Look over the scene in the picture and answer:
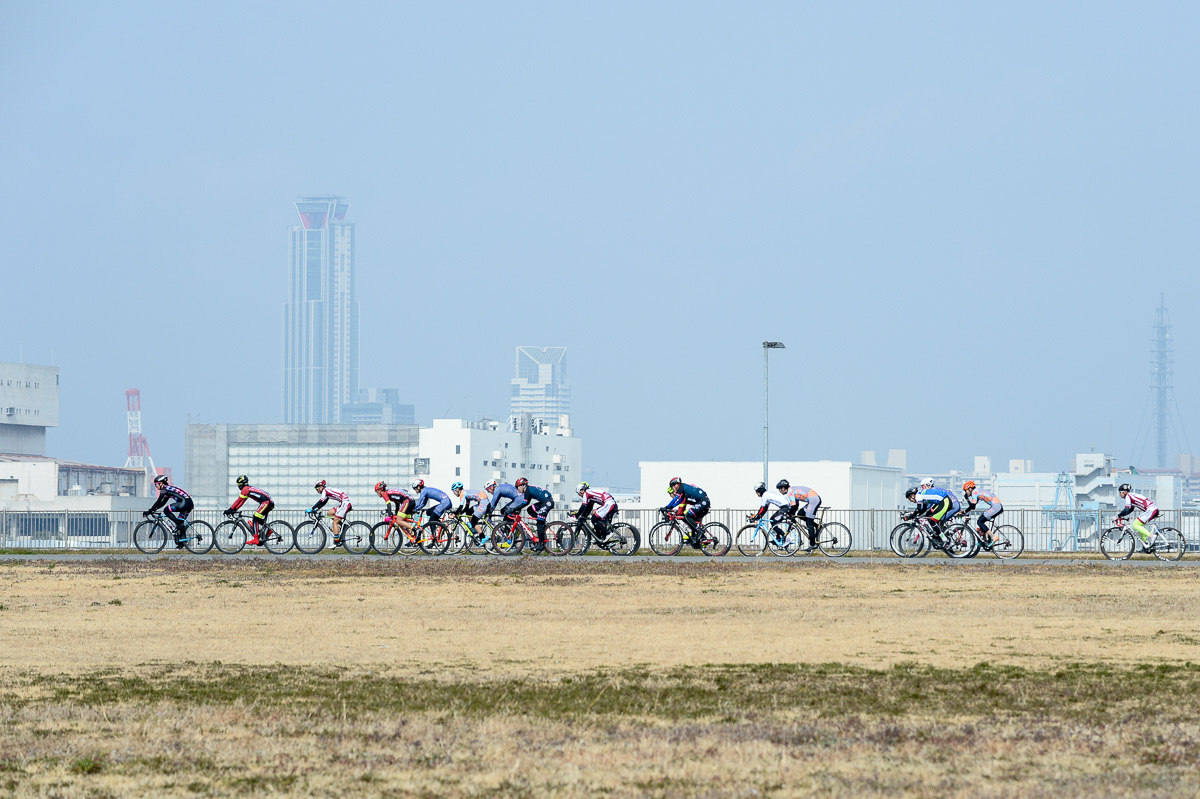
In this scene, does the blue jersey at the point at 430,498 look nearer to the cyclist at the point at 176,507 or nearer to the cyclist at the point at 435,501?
the cyclist at the point at 435,501

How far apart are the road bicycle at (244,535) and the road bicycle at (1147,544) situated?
59.5ft

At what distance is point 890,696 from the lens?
10547 millimetres

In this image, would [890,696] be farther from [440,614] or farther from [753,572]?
[753,572]

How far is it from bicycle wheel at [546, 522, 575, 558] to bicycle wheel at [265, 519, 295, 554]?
5.86 meters

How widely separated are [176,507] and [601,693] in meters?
24.0

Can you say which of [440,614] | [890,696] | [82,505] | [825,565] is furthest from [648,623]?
[82,505]

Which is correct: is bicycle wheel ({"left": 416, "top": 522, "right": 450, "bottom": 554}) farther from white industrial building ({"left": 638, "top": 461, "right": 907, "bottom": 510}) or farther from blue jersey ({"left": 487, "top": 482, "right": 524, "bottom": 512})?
white industrial building ({"left": 638, "top": 461, "right": 907, "bottom": 510})

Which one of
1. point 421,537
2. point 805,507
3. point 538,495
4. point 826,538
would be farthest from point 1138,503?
point 421,537

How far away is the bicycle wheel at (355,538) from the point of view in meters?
32.9

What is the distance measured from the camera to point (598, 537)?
32.6 metres

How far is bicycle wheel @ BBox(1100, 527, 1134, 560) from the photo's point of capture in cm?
3139

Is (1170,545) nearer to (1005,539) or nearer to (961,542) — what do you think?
(1005,539)

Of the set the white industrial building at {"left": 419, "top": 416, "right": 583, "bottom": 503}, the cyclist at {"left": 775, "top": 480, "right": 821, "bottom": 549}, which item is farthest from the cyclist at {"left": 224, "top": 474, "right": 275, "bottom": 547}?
the white industrial building at {"left": 419, "top": 416, "right": 583, "bottom": 503}

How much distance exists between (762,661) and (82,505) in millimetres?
142774
